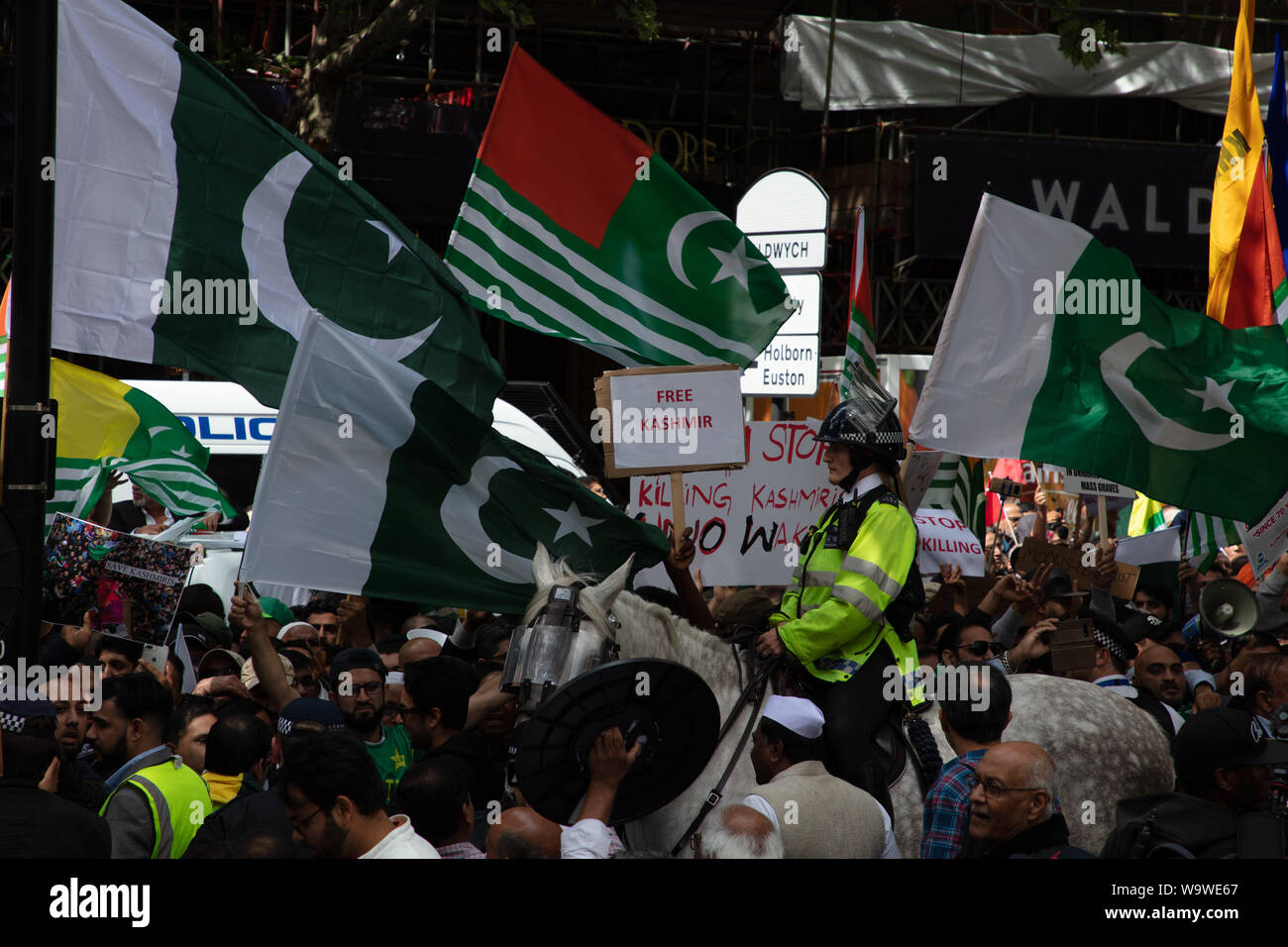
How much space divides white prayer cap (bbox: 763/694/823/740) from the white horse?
0.10 meters

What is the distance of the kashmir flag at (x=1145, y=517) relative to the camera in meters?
13.9

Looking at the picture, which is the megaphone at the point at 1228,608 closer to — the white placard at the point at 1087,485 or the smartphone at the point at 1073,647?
the white placard at the point at 1087,485

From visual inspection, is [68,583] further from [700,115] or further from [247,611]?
[700,115]

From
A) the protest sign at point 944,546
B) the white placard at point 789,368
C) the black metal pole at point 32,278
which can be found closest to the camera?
the black metal pole at point 32,278

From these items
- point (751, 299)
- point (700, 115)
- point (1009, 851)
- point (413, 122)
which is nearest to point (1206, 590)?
point (751, 299)

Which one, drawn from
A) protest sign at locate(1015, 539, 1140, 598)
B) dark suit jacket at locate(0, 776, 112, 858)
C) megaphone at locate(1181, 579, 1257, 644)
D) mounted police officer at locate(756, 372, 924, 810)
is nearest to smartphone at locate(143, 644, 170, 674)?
dark suit jacket at locate(0, 776, 112, 858)

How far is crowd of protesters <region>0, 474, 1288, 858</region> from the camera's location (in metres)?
4.25

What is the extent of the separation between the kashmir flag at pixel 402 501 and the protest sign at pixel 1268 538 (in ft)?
15.1

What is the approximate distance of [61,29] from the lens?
6273 millimetres

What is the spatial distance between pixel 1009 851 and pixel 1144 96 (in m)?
21.2

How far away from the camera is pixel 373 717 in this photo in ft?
21.2

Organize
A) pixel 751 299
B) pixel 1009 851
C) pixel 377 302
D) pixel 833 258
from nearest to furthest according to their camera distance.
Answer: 1. pixel 1009 851
2. pixel 377 302
3. pixel 751 299
4. pixel 833 258

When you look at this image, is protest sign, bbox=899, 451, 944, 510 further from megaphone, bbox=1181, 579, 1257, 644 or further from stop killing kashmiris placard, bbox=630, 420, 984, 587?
megaphone, bbox=1181, 579, 1257, 644

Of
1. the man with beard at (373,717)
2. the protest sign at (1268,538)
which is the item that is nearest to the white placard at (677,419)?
the man with beard at (373,717)
